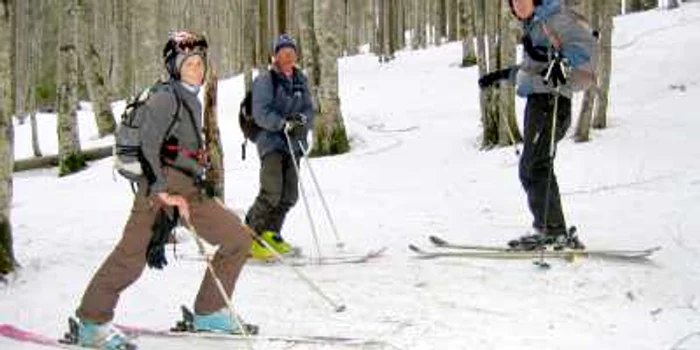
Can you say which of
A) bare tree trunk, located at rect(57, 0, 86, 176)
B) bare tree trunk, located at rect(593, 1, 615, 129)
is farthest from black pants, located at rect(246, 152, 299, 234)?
bare tree trunk, located at rect(57, 0, 86, 176)

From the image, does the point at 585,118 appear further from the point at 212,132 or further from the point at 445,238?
the point at 212,132

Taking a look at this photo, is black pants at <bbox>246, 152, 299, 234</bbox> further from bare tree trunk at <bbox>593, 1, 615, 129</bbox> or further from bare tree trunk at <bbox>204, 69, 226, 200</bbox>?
bare tree trunk at <bbox>593, 1, 615, 129</bbox>

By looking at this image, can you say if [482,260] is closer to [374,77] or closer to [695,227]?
[695,227]

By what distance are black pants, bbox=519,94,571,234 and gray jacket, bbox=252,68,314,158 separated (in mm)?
2046

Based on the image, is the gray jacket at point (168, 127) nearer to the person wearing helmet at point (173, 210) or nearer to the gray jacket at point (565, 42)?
the person wearing helmet at point (173, 210)

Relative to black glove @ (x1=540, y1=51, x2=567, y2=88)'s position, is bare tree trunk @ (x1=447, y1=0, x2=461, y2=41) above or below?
above

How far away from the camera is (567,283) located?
6.59m

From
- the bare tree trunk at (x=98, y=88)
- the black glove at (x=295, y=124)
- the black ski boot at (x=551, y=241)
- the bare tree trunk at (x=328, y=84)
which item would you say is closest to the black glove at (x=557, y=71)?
the black ski boot at (x=551, y=241)

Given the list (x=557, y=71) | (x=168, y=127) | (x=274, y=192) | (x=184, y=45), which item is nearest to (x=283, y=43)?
(x=274, y=192)

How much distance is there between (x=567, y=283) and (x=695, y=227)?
8.09 ft

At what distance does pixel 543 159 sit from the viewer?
7.26 m

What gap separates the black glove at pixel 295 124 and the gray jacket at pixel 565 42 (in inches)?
81.1

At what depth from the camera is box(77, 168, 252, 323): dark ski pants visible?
17.8ft

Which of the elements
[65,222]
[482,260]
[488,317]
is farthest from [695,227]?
[65,222]
